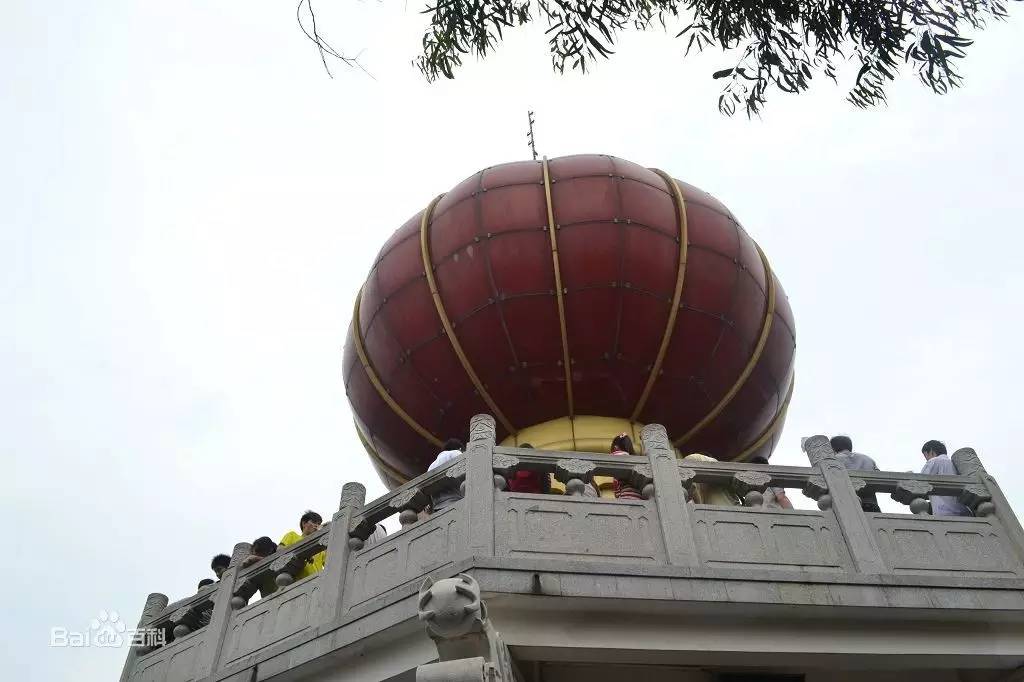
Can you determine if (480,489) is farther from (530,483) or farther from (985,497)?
(985,497)

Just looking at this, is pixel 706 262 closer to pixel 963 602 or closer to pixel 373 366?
pixel 373 366

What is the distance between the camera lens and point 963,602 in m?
7.49

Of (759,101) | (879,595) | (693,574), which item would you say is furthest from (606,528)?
(759,101)

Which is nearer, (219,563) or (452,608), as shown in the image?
(452,608)

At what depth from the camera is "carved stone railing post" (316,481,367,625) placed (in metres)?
7.92

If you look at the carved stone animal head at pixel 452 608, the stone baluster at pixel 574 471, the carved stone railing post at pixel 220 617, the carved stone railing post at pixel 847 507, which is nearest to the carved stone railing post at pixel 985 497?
the carved stone railing post at pixel 847 507

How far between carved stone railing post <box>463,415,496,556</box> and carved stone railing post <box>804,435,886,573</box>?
2.98 metres

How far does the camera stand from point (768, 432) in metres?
12.9

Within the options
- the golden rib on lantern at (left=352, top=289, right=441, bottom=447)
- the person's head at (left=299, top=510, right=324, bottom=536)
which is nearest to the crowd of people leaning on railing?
the person's head at (left=299, top=510, right=324, bottom=536)

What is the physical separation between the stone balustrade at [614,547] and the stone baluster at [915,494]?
1 centimetres

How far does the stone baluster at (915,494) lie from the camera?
866cm

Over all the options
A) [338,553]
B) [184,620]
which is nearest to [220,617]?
[184,620]

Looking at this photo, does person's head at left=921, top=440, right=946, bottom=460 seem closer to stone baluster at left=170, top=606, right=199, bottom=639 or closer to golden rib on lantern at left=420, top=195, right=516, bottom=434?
golden rib on lantern at left=420, top=195, right=516, bottom=434

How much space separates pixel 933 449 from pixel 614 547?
177 inches
